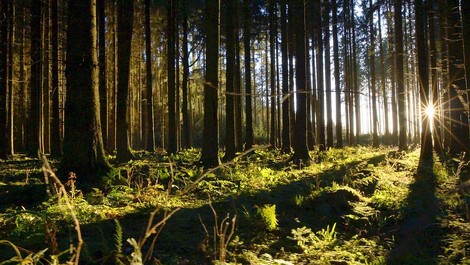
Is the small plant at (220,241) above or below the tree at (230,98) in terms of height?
below

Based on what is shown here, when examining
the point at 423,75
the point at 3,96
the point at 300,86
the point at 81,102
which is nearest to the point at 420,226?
the point at 81,102

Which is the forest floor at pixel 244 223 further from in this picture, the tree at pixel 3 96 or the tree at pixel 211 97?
the tree at pixel 3 96

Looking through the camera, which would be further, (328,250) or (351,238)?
(351,238)

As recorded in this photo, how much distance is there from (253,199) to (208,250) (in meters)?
3.36

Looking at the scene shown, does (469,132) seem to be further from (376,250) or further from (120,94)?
(120,94)

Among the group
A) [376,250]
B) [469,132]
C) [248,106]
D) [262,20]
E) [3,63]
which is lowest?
[376,250]

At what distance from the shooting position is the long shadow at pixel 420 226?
4555 mm

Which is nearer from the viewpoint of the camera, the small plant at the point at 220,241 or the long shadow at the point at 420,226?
the small plant at the point at 220,241

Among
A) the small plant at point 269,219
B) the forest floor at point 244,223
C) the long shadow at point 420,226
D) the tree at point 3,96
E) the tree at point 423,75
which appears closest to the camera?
the forest floor at point 244,223

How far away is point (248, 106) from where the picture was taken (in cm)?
1820

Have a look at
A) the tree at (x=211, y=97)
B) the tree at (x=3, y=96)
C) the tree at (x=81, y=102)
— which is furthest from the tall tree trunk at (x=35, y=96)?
the tree at (x=81, y=102)

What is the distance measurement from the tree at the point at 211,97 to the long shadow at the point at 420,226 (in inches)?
215

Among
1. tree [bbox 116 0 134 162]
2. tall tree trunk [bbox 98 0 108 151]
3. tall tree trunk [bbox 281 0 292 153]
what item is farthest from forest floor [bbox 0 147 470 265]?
tall tree trunk [bbox 281 0 292 153]

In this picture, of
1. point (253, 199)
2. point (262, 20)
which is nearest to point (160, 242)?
point (253, 199)
